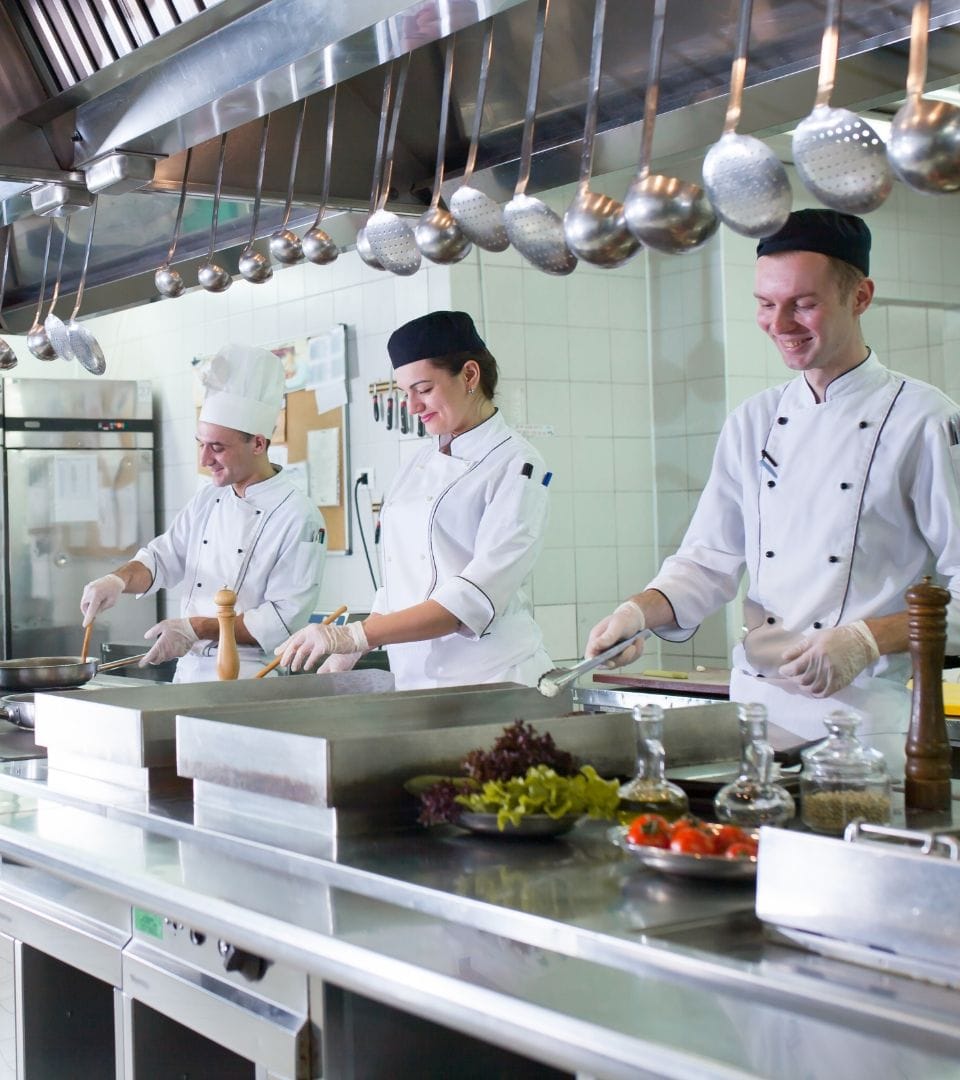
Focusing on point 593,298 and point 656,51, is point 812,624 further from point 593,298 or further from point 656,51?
point 593,298

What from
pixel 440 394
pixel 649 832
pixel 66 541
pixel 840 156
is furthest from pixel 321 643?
pixel 66 541

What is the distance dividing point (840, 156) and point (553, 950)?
98 cm

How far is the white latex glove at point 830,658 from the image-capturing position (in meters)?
2.33

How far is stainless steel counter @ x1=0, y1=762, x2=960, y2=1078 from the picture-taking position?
1203mm

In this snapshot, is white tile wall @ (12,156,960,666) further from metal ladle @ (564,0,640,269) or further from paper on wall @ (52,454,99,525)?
metal ladle @ (564,0,640,269)

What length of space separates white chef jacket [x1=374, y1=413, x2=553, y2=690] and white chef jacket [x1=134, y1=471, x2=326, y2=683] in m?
0.76

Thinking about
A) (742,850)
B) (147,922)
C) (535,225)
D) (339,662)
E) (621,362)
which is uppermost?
(621,362)

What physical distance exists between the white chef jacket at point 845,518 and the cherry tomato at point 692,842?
1.00 metres

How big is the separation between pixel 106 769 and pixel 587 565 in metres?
3.52

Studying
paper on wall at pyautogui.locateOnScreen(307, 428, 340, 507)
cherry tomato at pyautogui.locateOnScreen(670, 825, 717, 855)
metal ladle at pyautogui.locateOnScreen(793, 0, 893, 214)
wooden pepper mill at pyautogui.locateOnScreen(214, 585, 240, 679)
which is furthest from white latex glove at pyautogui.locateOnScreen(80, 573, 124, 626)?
metal ladle at pyautogui.locateOnScreen(793, 0, 893, 214)

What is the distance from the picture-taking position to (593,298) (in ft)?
19.4

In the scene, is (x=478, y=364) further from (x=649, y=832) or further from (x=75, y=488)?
(x=75, y=488)

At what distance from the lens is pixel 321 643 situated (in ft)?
9.93

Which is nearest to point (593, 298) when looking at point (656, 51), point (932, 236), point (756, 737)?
point (932, 236)
